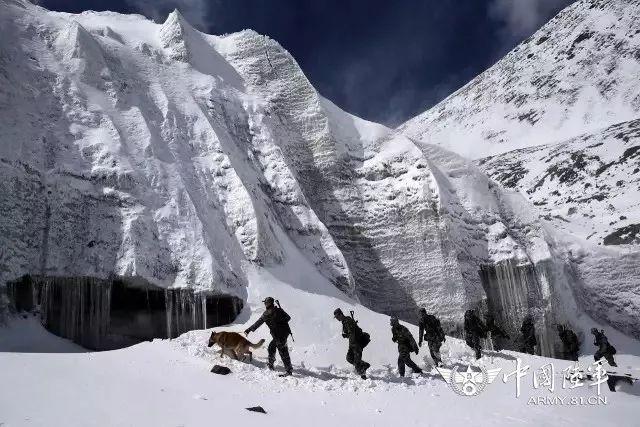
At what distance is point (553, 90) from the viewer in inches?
2876

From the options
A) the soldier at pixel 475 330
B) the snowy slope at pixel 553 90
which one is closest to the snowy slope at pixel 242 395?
the soldier at pixel 475 330

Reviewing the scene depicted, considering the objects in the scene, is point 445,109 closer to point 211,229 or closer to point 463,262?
point 463,262

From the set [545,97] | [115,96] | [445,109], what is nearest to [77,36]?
[115,96]

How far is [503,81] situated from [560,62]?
831cm

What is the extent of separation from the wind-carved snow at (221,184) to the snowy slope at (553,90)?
38864 mm

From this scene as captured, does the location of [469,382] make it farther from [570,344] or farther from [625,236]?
[625,236]

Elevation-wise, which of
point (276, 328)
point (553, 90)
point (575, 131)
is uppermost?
point (553, 90)

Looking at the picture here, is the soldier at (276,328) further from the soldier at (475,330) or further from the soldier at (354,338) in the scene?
the soldier at (475,330)

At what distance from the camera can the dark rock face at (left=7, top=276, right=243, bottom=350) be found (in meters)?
14.2

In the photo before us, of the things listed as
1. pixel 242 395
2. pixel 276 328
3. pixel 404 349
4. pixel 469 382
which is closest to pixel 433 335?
pixel 404 349

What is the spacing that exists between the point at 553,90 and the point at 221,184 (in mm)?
65413

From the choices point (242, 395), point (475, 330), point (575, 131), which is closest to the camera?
point (242, 395)

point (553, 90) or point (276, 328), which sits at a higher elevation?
point (553, 90)

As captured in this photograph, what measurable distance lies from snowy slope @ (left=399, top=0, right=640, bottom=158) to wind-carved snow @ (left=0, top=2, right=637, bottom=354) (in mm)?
38864
